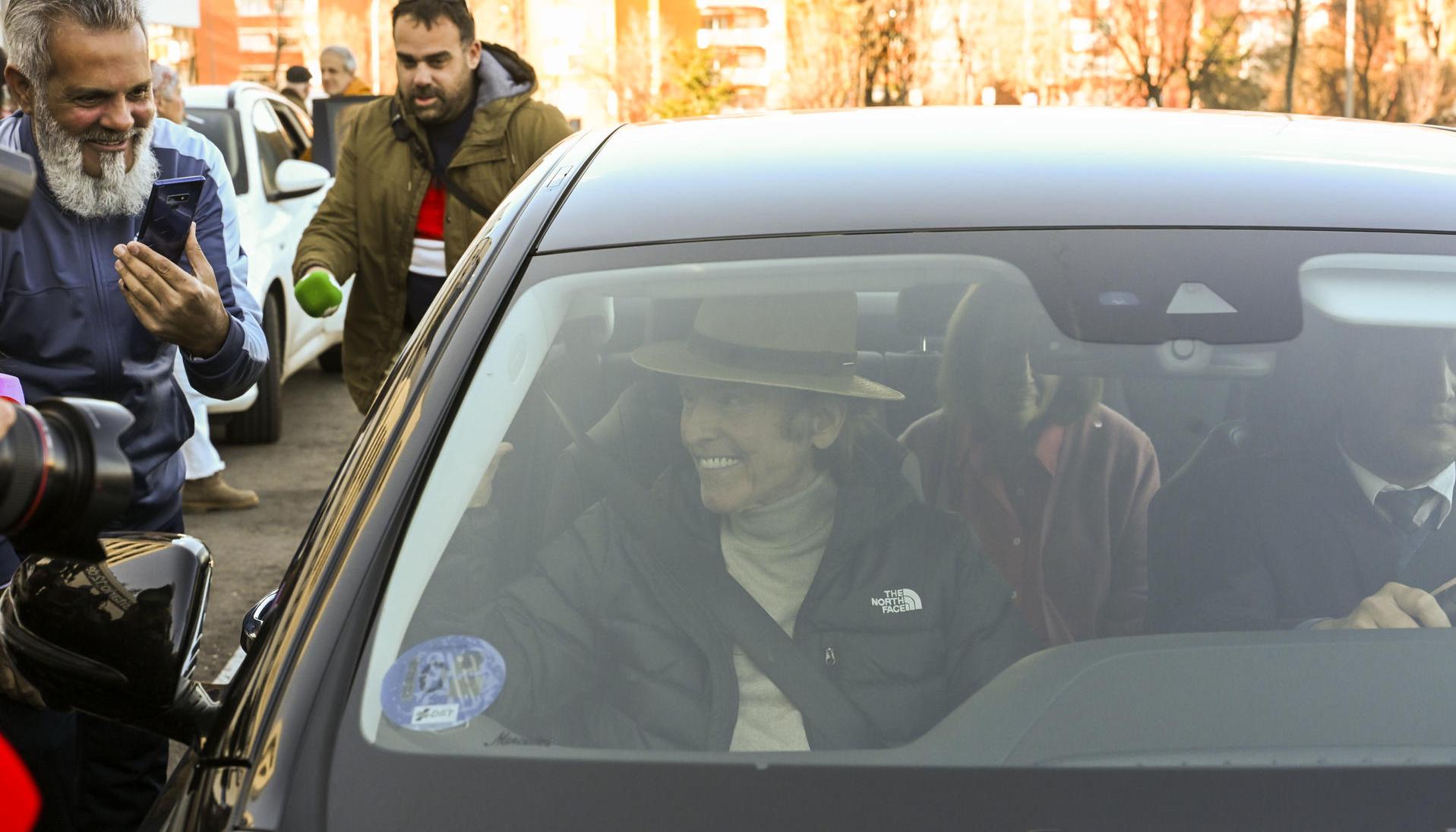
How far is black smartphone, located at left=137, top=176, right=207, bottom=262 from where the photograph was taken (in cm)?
292

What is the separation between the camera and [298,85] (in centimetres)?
1325

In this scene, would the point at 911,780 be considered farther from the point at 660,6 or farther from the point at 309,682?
the point at 660,6

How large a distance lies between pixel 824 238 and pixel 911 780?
26.7 inches

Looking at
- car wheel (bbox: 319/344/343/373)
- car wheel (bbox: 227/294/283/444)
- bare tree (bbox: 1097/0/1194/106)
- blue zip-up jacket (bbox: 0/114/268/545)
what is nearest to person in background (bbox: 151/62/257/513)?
car wheel (bbox: 227/294/283/444)

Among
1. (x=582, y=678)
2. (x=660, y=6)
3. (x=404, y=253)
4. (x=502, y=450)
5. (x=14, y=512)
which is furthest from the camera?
(x=660, y=6)

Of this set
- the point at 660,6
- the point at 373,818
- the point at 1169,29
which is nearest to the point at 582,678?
the point at 373,818

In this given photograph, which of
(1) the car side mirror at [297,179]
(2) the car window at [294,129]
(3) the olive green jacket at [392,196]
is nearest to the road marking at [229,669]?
(3) the olive green jacket at [392,196]

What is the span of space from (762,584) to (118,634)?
0.66 meters

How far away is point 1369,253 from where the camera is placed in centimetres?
197

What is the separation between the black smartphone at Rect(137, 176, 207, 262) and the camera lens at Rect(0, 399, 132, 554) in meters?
1.47

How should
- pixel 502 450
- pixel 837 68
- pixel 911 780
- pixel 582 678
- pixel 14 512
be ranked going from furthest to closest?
pixel 837 68
pixel 502 450
pixel 582 678
pixel 911 780
pixel 14 512

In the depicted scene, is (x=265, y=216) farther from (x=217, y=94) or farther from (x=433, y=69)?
(x=433, y=69)

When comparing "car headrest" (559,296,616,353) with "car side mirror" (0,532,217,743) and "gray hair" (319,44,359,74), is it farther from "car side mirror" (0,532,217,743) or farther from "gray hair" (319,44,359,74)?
"gray hair" (319,44,359,74)

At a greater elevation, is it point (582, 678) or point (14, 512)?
point (14, 512)
